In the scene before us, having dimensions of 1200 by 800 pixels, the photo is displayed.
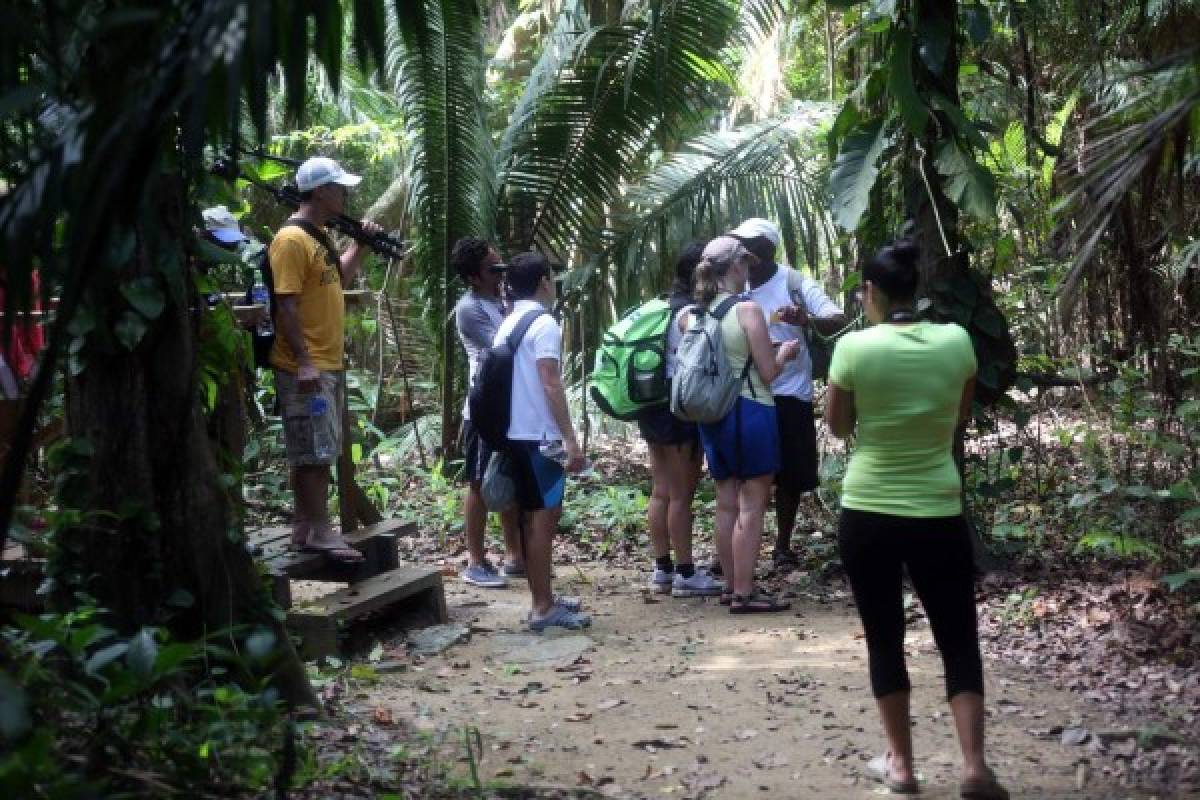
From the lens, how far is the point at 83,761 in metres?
3.47

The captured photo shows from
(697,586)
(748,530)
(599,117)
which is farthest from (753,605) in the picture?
(599,117)

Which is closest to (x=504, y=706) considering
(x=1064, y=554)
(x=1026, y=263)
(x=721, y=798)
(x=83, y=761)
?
(x=721, y=798)

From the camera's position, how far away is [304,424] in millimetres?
6543

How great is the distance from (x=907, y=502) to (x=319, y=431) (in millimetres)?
3040

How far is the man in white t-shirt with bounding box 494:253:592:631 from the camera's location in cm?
676

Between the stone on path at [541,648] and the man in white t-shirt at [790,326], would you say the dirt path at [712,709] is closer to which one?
the stone on path at [541,648]

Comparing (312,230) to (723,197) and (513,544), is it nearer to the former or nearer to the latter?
(513,544)

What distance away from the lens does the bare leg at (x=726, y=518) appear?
23.8ft

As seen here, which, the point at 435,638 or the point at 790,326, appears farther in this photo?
the point at 790,326

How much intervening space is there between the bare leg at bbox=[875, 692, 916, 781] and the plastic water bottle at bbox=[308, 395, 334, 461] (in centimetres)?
294

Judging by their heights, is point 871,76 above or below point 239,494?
above

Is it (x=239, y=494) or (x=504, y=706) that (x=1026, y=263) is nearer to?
(x=504, y=706)

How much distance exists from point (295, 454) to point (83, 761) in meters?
3.15

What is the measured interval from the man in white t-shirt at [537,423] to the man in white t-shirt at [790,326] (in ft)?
4.20
